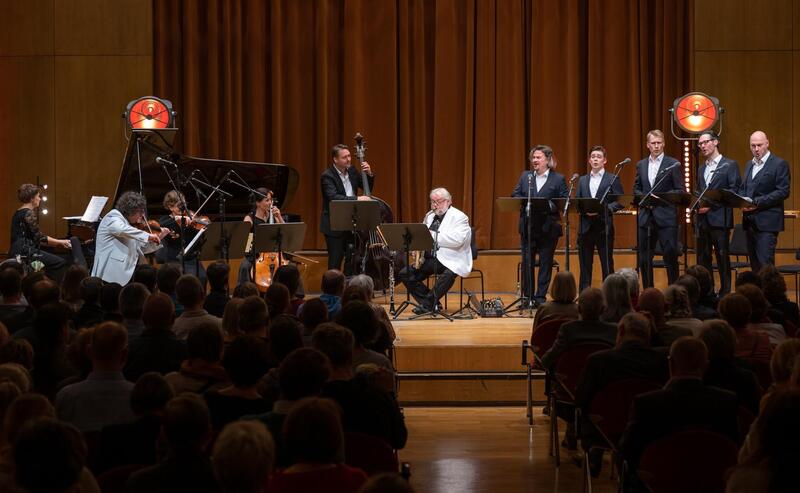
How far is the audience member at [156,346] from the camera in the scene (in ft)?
15.7

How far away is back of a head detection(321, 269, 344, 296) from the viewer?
6.70 m

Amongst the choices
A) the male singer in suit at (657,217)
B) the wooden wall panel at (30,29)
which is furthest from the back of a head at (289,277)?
the wooden wall panel at (30,29)

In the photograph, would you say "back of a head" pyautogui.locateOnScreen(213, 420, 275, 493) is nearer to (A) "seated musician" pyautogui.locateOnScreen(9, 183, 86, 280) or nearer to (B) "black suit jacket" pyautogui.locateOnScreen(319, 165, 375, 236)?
(B) "black suit jacket" pyautogui.locateOnScreen(319, 165, 375, 236)

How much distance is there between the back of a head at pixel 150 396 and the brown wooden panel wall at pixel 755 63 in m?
9.87

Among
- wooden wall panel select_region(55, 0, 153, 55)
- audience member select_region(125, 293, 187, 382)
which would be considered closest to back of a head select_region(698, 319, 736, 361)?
audience member select_region(125, 293, 187, 382)

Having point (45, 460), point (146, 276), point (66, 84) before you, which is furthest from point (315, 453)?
point (66, 84)

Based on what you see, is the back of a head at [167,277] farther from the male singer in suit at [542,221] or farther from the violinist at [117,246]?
the male singer in suit at [542,221]

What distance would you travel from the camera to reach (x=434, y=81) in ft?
40.9

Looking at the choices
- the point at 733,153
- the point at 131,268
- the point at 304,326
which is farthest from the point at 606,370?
the point at 733,153

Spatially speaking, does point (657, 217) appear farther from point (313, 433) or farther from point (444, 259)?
point (313, 433)

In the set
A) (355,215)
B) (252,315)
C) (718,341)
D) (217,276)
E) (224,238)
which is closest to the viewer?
(718,341)

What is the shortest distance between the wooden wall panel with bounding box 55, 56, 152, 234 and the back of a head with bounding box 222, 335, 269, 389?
8801mm

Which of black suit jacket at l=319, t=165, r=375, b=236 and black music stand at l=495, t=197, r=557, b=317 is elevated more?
black suit jacket at l=319, t=165, r=375, b=236

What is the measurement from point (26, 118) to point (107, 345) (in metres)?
9.02
